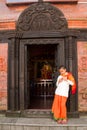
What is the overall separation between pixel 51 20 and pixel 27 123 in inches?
132

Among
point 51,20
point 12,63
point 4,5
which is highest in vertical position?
point 4,5

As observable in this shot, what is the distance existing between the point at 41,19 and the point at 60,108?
9.63 feet

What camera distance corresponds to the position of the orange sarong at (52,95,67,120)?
8.03 meters

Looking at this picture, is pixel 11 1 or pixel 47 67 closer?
pixel 11 1

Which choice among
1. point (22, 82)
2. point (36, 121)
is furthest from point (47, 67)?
point (36, 121)

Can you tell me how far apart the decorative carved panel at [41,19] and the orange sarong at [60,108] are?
2283 mm

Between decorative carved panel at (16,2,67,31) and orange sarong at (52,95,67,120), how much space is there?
228 cm

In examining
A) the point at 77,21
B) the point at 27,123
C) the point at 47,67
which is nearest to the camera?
the point at 27,123

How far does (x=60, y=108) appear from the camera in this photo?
810 cm

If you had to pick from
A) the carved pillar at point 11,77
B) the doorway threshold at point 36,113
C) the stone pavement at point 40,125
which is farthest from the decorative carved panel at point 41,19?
the stone pavement at point 40,125

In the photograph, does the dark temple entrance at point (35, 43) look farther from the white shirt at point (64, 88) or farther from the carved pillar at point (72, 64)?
the white shirt at point (64, 88)

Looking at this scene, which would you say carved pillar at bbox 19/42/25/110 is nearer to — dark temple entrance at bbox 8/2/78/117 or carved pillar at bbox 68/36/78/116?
dark temple entrance at bbox 8/2/78/117

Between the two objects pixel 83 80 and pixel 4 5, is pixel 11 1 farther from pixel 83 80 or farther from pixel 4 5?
pixel 83 80

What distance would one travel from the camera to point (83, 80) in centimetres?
892
